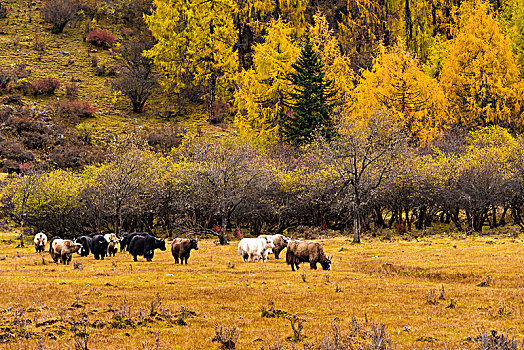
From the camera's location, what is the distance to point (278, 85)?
5875 centimetres

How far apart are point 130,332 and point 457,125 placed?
55.3 m

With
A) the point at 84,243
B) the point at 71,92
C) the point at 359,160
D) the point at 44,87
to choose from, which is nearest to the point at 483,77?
the point at 359,160

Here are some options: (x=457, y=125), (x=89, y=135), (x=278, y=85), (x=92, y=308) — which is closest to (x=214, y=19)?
(x=278, y=85)

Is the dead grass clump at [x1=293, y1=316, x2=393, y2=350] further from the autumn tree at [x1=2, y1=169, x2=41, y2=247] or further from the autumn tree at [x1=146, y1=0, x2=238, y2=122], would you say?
the autumn tree at [x1=146, y1=0, x2=238, y2=122]

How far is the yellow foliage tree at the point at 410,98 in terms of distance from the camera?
54312 mm

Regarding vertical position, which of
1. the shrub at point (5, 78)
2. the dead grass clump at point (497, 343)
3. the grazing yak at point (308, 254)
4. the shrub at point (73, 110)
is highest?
the shrub at point (5, 78)

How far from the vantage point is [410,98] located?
181ft

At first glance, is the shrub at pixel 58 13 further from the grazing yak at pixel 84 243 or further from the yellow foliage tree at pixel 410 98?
the grazing yak at pixel 84 243

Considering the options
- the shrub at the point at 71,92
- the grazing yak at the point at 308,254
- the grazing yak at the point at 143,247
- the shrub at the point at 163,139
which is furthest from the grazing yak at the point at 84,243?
the shrub at the point at 71,92

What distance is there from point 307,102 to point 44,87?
4261 cm

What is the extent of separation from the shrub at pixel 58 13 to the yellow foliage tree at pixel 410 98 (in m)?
69.7

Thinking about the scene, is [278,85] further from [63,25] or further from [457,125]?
[63,25]

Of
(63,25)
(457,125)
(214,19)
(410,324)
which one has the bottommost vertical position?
(410,324)

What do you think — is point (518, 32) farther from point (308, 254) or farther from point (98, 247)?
point (98, 247)
